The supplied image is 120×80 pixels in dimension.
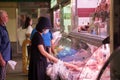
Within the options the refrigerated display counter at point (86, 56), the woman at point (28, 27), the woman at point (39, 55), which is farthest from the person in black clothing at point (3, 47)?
the woman at point (28, 27)

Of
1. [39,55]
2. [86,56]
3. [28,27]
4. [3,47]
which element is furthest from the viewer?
[28,27]

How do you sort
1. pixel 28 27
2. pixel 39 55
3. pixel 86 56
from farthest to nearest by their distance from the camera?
pixel 28 27 → pixel 39 55 → pixel 86 56

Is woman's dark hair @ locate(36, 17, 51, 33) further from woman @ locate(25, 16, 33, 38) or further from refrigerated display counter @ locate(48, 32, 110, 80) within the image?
woman @ locate(25, 16, 33, 38)

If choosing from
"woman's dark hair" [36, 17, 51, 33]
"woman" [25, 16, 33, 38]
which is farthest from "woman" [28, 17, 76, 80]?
"woman" [25, 16, 33, 38]

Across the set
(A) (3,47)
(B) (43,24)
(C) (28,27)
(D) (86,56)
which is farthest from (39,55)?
(C) (28,27)

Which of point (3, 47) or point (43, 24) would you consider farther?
point (3, 47)

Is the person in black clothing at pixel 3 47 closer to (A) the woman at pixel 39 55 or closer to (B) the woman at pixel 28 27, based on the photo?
(A) the woman at pixel 39 55

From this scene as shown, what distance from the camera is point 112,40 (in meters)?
A: 2.22

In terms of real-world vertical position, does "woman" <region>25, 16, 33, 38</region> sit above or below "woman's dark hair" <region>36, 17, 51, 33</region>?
below

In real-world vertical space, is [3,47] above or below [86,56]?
below

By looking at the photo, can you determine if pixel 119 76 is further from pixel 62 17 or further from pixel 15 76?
pixel 15 76

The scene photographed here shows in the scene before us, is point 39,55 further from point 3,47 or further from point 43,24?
point 3,47

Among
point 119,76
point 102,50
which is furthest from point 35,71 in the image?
point 119,76

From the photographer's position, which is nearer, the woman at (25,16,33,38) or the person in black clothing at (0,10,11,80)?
the person in black clothing at (0,10,11,80)
